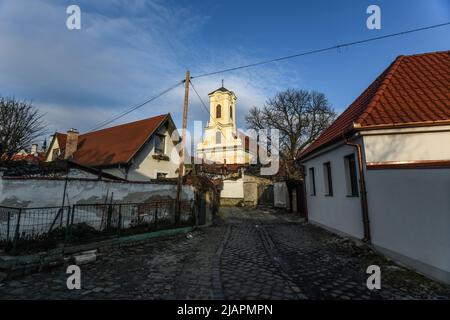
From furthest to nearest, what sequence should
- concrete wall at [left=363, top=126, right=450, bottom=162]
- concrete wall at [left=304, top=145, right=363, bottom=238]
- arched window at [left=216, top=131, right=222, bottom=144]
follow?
arched window at [left=216, top=131, right=222, bottom=144] → concrete wall at [left=304, top=145, right=363, bottom=238] → concrete wall at [left=363, top=126, right=450, bottom=162]

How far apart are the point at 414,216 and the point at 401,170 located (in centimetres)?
100

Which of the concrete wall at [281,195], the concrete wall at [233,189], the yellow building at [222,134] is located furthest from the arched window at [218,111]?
the concrete wall at [281,195]

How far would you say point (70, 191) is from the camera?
7.99 metres

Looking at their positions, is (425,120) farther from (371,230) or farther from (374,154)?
(371,230)

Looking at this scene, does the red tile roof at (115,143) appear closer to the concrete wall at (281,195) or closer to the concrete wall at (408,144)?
the concrete wall at (281,195)

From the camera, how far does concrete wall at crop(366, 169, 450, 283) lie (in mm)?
4582

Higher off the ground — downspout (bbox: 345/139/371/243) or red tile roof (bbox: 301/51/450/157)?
red tile roof (bbox: 301/51/450/157)

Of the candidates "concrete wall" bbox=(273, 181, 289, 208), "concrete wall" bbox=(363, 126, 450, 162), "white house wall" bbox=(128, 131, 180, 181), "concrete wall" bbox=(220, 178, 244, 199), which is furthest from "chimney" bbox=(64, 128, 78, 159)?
"concrete wall" bbox=(363, 126, 450, 162)

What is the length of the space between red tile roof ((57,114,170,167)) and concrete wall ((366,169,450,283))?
44.6ft

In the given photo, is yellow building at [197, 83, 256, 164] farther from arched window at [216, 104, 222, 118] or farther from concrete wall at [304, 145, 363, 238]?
concrete wall at [304, 145, 363, 238]

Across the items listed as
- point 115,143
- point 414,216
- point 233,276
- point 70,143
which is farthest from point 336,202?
point 70,143

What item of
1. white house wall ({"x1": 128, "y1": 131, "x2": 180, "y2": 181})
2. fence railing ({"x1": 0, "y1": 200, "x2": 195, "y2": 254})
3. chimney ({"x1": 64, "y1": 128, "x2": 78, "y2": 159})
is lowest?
fence railing ({"x1": 0, "y1": 200, "x2": 195, "y2": 254})

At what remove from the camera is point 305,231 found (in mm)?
10820

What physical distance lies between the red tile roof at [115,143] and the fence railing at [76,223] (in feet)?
21.8
